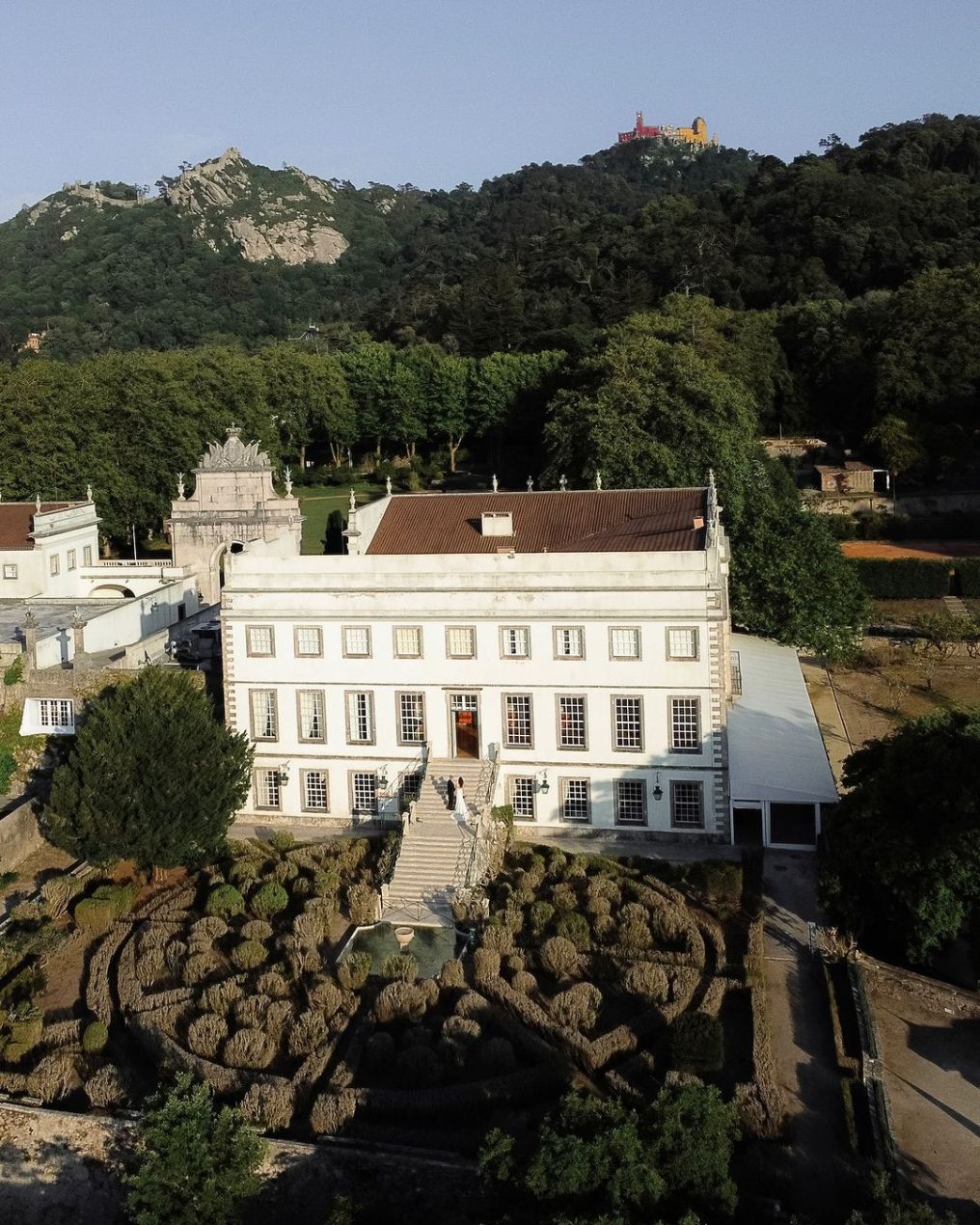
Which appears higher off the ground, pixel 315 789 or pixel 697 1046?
pixel 315 789

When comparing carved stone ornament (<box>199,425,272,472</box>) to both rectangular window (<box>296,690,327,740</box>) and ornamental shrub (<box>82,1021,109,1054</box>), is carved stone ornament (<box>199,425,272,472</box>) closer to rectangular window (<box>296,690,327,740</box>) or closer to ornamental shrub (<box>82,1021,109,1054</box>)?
rectangular window (<box>296,690,327,740</box>)

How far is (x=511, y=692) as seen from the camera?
34.1m

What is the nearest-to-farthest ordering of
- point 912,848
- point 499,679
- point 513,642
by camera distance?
point 912,848
point 513,642
point 499,679

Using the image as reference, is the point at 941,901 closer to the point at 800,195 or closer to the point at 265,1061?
the point at 265,1061

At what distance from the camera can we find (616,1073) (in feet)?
73.2

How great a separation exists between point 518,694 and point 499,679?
2.36 feet

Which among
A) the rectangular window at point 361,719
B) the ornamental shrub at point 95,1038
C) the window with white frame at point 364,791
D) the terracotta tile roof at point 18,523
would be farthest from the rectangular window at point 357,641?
the terracotta tile roof at point 18,523

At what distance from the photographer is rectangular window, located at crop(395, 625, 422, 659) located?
3456 centimetres

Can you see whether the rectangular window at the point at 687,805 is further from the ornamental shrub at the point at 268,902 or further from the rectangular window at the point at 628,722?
the ornamental shrub at the point at 268,902

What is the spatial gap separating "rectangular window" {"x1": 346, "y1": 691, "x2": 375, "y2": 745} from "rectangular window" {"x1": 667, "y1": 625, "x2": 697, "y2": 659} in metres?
8.88

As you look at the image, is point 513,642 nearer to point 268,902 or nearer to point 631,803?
point 631,803

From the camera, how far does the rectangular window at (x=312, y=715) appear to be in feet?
116

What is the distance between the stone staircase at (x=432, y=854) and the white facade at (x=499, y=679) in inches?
33.3

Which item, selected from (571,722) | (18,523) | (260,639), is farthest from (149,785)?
(18,523)
